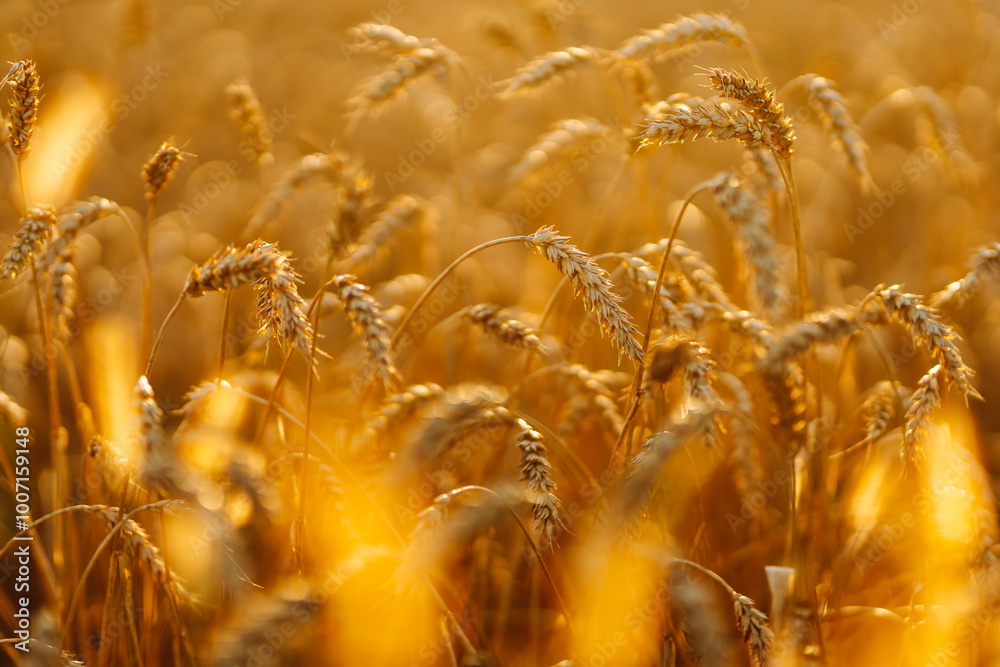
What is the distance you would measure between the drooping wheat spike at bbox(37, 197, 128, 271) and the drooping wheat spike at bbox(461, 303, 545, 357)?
1.01m

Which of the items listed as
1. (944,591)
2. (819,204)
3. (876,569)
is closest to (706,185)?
(944,591)

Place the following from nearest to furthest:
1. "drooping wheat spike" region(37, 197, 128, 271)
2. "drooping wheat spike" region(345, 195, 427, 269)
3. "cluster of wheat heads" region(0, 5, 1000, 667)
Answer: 1. "cluster of wheat heads" region(0, 5, 1000, 667)
2. "drooping wheat spike" region(37, 197, 128, 271)
3. "drooping wheat spike" region(345, 195, 427, 269)

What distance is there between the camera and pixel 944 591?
1.52 metres

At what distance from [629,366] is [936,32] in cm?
536

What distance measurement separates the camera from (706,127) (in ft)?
4.59

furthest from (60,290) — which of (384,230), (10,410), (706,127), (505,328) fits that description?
(706,127)

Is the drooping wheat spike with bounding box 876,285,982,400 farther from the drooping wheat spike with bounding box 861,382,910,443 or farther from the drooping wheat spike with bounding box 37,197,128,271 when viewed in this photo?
the drooping wheat spike with bounding box 37,197,128,271

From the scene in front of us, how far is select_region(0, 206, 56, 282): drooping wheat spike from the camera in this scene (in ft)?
4.61

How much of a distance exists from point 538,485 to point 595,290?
435 mm

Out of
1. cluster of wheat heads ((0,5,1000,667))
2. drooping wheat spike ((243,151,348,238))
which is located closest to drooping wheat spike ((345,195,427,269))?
cluster of wheat heads ((0,5,1000,667))

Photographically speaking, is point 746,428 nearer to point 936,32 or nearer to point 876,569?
point 876,569

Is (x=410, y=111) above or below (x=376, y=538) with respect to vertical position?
above

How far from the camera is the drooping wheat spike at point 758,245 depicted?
1584 mm

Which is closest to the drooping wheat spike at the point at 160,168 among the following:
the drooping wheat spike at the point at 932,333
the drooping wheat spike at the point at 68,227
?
the drooping wheat spike at the point at 68,227
